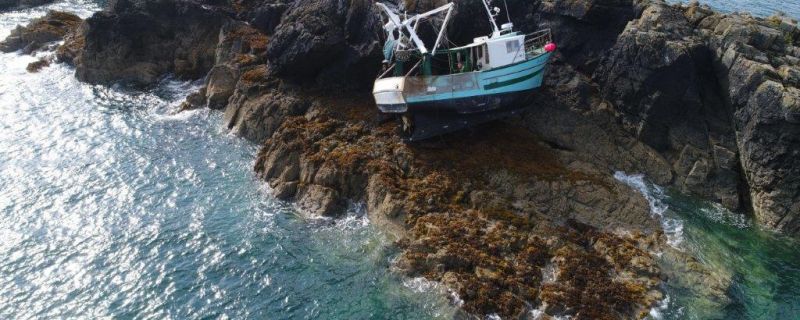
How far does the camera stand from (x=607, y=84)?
35625 mm

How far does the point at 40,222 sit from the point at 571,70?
32.9 metres

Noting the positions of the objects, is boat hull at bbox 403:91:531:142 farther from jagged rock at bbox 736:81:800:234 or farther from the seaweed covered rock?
the seaweed covered rock

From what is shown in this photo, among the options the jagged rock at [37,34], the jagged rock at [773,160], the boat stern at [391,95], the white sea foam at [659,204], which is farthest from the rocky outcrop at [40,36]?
the jagged rock at [773,160]

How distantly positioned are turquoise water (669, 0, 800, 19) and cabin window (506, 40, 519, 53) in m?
37.8

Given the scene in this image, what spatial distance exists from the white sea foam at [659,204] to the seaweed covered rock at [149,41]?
33.5 m

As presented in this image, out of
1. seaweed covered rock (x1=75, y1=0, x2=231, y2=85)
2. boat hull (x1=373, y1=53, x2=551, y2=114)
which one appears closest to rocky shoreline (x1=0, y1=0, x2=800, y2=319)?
boat hull (x1=373, y1=53, x2=551, y2=114)

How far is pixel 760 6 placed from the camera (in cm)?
6209

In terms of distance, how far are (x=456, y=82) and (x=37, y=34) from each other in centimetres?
4486

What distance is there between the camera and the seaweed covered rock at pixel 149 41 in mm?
45188

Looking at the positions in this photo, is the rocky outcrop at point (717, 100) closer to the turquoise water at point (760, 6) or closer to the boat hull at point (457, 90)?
the boat hull at point (457, 90)

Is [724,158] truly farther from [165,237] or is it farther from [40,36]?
[40,36]

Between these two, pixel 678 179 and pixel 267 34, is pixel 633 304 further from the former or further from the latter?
pixel 267 34

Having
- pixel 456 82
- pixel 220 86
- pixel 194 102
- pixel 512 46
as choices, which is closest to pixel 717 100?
pixel 512 46

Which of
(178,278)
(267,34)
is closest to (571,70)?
(267,34)
